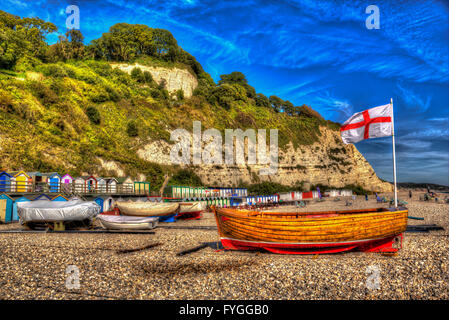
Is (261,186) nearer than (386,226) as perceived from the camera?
No

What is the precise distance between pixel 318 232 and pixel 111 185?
26642 mm

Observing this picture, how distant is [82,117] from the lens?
41094 millimetres

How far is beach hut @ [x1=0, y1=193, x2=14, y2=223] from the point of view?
21703 mm

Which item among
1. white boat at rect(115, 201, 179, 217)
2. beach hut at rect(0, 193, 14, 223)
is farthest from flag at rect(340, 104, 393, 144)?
beach hut at rect(0, 193, 14, 223)

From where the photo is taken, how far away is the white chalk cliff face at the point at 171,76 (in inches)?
2443

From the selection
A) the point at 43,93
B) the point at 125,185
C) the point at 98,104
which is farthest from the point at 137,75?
the point at 125,185

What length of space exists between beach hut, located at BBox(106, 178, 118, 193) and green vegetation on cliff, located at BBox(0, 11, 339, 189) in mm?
3789

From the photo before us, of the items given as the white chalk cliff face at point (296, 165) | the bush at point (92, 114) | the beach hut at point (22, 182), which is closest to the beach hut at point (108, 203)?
the beach hut at point (22, 182)

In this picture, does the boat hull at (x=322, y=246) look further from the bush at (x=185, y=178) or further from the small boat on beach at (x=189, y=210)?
the bush at (x=185, y=178)

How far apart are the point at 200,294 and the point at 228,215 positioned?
534cm

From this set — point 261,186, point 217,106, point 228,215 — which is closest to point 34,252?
point 228,215

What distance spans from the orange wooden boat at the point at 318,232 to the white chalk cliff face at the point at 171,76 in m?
58.3
